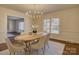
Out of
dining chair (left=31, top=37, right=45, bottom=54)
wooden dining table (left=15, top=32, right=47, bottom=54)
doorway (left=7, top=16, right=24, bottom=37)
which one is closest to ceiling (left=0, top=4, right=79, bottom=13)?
doorway (left=7, top=16, right=24, bottom=37)

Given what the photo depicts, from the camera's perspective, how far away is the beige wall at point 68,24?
166 centimetres

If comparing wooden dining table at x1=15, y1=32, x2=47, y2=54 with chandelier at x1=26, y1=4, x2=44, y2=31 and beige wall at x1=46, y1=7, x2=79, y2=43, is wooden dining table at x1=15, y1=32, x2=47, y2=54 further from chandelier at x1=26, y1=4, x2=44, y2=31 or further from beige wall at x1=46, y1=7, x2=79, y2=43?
beige wall at x1=46, y1=7, x2=79, y2=43

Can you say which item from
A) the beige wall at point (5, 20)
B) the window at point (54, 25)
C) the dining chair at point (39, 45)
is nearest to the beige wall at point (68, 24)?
the window at point (54, 25)

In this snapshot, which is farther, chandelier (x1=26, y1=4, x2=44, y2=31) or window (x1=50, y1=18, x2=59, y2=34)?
window (x1=50, y1=18, x2=59, y2=34)

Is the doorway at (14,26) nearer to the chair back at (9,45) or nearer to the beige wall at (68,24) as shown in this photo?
the chair back at (9,45)

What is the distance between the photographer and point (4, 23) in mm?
1707

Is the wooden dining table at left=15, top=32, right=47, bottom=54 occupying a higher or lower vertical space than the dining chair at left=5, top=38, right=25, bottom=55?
higher

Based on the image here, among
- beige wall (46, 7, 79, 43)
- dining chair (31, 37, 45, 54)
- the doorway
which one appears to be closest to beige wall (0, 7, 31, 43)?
the doorway

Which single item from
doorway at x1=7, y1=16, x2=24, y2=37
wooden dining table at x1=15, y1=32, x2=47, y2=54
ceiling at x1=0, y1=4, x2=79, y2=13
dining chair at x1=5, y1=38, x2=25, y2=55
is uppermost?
ceiling at x1=0, y1=4, x2=79, y2=13

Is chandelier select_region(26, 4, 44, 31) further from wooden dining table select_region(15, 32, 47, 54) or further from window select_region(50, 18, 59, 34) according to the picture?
window select_region(50, 18, 59, 34)

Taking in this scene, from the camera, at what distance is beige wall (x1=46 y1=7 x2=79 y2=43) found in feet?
5.44

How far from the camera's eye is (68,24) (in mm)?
1757
